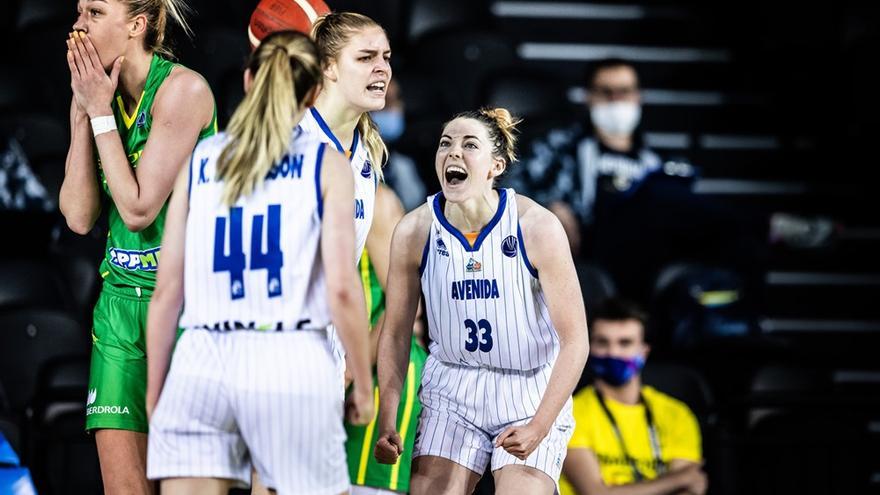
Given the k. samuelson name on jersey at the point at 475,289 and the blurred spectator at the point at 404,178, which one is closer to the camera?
the k. samuelson name on jersey at the point at 475,289

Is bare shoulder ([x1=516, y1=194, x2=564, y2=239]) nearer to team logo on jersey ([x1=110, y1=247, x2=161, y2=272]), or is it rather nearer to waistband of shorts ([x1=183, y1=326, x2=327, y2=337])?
waistband of shorts ([x1=183, y1=326, x2=327, y2=337])

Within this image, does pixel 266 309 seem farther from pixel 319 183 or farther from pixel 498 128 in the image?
pixel 498 128

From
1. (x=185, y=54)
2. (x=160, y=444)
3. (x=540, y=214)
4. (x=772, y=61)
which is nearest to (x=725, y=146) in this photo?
(x=772, y=61)

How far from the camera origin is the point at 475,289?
421cm

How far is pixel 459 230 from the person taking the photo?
167 inches

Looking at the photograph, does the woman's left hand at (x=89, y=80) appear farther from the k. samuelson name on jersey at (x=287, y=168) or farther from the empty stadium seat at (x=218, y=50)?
the empty stadium seat at (x=218, y=50)

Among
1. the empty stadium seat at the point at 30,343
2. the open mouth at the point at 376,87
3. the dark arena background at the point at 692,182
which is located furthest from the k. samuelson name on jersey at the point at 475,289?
the empty stadium seat at the point at 30,343

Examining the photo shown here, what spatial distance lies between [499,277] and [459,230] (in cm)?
19

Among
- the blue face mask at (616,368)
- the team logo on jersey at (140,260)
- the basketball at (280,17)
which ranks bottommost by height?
the blue face mask at (616,368)

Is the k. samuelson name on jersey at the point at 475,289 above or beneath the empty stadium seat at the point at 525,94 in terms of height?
beneath

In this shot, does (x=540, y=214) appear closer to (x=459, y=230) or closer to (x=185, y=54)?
(x=459, y=230)

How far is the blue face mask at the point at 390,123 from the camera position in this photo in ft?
25.3

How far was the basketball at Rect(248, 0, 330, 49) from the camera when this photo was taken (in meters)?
4.42

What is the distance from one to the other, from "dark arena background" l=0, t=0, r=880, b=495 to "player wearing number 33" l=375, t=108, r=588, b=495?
1241mm
